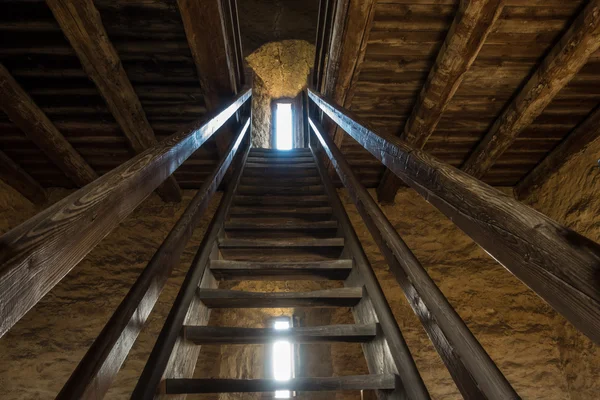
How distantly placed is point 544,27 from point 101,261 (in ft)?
13.7

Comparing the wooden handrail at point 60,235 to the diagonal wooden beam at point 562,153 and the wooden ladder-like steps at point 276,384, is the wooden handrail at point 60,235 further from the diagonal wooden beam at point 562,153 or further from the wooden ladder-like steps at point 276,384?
the diagonal wooden beam at point 562,153

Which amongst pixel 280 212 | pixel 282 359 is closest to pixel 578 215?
pixel 280 212

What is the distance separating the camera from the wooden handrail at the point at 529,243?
60cm

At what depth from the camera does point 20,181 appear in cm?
387

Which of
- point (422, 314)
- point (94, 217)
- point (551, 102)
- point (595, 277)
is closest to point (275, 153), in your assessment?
point (551, 102)

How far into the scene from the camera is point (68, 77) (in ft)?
9.56

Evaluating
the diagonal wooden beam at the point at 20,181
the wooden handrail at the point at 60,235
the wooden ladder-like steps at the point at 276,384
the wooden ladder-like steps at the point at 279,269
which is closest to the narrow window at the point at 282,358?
the diagonal wooden beam at the point at 20,181

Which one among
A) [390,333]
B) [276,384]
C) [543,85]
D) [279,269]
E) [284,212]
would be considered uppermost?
Result: [543,85]

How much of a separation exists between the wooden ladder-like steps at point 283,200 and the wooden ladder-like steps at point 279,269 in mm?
1178

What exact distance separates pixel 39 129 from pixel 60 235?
299cm

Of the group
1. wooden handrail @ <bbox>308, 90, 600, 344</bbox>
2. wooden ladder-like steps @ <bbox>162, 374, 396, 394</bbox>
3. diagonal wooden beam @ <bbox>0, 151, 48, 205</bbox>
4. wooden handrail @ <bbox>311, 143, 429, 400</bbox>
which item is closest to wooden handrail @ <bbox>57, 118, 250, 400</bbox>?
wooden ladder-like steps @ <bbox>162, 374, 396, 394</bbox>

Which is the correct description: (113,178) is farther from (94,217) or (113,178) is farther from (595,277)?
(595,277)

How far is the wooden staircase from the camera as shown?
1447 mm

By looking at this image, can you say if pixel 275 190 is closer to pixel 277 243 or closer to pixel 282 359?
pixel 277 243
